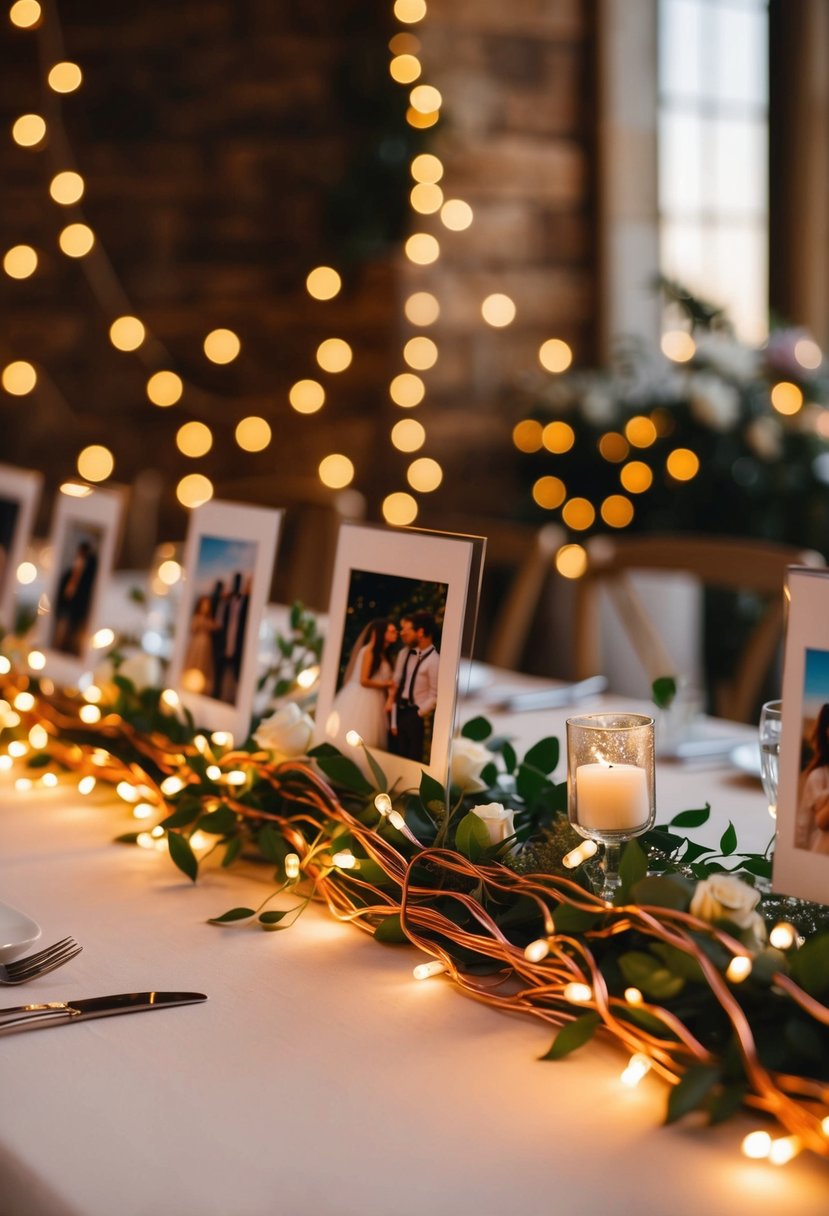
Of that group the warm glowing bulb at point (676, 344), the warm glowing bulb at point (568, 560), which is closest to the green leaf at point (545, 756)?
the warm glowing bulb at point (568, 560)

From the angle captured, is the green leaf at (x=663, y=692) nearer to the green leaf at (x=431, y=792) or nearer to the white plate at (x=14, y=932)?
the green leaf at (x=431, y=792)

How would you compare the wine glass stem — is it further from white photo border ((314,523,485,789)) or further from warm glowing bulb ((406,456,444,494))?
warm glowing bulb ((406,456,444,494))

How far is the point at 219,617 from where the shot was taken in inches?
59.1

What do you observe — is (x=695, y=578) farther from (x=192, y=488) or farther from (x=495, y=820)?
(x=192, y=488)

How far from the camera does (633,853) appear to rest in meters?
0.92

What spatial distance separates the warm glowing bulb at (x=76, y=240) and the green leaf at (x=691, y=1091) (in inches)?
152

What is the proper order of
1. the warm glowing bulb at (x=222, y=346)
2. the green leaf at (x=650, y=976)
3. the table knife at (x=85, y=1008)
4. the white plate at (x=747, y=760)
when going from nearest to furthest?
the green leaf at (x=650, y=976) < the table knife at (x=85, y=1008) < the white plate at (x=747, y=760) < the warm glowing bulb at (x=222, y=346)

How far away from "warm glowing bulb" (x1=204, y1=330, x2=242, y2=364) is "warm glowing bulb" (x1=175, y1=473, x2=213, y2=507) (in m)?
0.36

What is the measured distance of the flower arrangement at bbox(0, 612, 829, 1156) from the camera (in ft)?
2.59

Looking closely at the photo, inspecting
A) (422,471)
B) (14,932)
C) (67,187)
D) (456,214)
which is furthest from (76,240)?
(14,932)

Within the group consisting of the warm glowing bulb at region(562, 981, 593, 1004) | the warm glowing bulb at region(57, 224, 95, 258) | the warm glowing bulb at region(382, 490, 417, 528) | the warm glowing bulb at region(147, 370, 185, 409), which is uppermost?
the warm glowing bulb at region(57, 224, 95, 258)

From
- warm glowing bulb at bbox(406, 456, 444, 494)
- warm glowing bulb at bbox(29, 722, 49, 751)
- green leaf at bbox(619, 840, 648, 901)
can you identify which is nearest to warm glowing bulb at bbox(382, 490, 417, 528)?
warm glowing bulb at bbox(406, 456, 444, 494)

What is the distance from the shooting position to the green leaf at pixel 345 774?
121 centimetres

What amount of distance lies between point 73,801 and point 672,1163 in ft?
3.09
